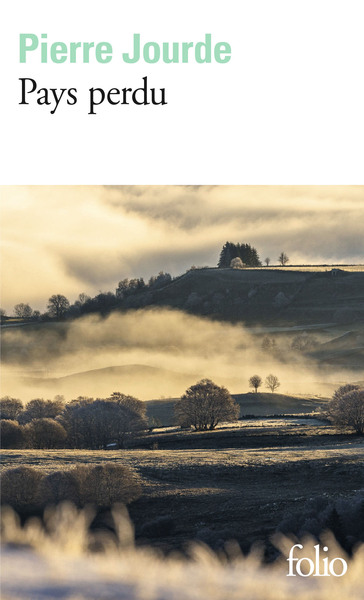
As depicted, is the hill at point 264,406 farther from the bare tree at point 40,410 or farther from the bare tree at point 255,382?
the bare tree at point 40,410

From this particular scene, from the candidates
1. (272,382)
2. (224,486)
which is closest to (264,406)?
(272,382)

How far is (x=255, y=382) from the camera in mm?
142000

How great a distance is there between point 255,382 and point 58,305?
61.6 m

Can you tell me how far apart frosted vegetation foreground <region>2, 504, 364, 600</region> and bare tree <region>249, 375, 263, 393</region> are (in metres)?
→ 115

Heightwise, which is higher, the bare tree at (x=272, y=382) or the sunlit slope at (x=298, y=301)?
the sunlit slope at (x=298, y=301)

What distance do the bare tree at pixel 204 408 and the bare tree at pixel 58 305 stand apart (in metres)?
95.4

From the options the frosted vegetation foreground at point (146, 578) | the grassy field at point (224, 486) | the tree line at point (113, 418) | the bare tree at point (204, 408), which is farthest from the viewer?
the bare tree at point (204, 408)

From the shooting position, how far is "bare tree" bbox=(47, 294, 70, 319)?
17888 cm

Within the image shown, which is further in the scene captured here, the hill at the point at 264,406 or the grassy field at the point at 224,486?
the hill at the point at 264,406

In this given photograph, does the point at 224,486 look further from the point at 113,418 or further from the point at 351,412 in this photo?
the point at 113,418

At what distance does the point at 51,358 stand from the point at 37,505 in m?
149

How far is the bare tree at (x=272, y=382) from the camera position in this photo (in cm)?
14375

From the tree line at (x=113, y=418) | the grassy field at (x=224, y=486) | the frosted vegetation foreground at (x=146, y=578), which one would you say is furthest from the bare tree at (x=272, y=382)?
the frosted vegetation foreground at (x=146, y=578)

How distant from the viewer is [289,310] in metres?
186
